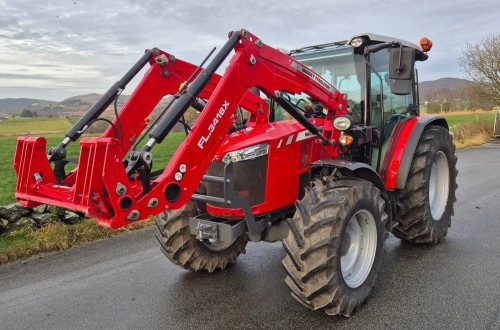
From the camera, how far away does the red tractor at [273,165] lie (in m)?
2.88

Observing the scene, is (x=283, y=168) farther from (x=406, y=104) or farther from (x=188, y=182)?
(x=406, y=104)

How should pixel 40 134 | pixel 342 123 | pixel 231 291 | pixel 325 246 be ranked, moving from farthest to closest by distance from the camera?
1. pixel 40 134
2. pixel 231 291
3. pixel 342 123
4. pixel 325 246

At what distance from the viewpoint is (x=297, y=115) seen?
3.63 meters

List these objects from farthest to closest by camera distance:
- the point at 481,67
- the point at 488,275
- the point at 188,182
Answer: the point at 481,67
the point at 488,275
the point at 188,182

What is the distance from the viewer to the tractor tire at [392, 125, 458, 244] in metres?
4.54

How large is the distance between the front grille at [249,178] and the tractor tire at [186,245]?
0.67 m

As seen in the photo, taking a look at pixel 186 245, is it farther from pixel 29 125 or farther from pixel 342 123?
pixel 29 125

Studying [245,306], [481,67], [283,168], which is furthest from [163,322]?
[481,67]

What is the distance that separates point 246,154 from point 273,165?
0.26 metres

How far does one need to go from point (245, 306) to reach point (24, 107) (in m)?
A: 30.1

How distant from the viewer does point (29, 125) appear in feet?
85.8

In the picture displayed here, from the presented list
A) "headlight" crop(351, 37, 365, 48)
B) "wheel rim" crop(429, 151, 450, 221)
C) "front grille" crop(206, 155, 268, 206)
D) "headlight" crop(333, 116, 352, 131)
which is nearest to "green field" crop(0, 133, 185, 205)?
"front grille" crop(206, 155, 268, 206)

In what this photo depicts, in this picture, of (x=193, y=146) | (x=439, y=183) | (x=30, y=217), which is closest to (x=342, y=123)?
(x=193, y=146)

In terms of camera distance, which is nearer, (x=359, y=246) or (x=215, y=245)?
(x=359, y=246)
